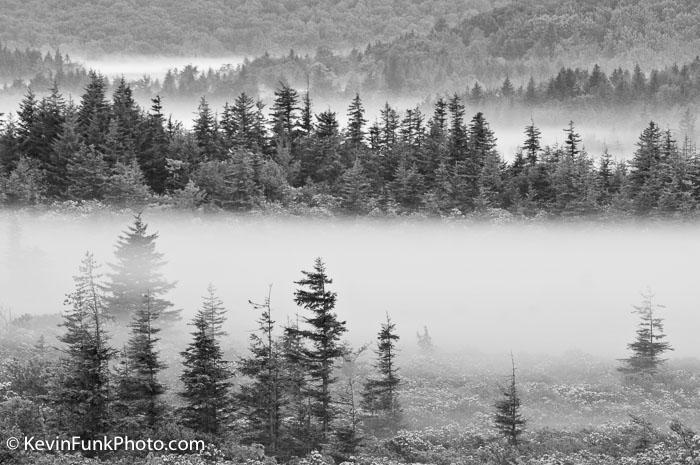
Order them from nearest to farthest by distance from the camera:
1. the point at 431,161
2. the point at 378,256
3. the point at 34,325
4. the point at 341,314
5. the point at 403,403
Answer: the point at 403,403
the point at 34,325
the point at 341,314
the point at 378,256
the point at 431,161

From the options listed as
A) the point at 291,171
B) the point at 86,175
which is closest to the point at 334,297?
the point at 86,175

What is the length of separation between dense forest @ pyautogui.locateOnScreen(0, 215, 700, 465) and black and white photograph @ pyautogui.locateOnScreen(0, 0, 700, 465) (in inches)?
6.3

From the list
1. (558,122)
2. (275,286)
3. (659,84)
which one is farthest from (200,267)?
(659,84)

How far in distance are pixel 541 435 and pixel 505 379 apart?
475 inches

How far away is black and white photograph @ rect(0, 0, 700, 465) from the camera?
32719mm

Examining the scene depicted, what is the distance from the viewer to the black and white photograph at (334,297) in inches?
1288

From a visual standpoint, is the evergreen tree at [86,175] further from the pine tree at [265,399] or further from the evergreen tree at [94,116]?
the pine tree at [265,399]

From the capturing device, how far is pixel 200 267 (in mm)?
74562

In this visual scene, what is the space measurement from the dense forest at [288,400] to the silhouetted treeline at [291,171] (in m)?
24.4

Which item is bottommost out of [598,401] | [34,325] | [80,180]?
[598,401]

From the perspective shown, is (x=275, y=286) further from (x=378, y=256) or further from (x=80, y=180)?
(x=80, y=180)

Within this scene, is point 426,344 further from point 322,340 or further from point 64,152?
point 64,152

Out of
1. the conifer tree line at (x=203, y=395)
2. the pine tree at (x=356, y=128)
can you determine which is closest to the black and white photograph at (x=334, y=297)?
the conifer tree line at (x=203, y=395)

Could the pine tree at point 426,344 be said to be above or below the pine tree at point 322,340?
below
